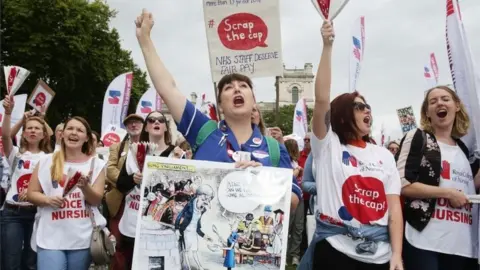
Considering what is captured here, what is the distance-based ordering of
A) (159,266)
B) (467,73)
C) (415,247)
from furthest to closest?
(467,73)
(415,247)
(159,266)

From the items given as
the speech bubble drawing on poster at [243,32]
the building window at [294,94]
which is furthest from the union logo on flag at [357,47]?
the building window at [294,94]

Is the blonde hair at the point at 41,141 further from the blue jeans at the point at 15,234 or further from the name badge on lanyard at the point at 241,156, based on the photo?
the name badge on lanyard at the point at 241,156

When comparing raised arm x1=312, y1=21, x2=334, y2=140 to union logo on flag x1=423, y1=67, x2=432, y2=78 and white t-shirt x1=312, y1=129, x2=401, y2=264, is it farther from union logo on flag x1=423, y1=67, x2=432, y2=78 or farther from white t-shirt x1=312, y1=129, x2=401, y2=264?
union logo on flag x1=423, y1=67, x2=432, y2=78

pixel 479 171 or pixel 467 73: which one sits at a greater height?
pixel 467 73

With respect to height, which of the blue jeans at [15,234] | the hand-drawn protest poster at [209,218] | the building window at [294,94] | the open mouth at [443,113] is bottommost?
the blue jeans at [15,234]

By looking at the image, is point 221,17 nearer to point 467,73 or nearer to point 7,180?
point 467,73

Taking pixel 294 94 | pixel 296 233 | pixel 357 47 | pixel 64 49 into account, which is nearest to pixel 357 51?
pixel 357 47

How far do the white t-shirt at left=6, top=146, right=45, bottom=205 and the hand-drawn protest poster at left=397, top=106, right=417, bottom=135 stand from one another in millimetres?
8263

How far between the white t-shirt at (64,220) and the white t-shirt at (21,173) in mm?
1478

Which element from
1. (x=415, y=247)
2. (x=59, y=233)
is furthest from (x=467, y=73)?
(x=59, y=233)

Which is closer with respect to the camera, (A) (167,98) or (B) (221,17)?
(A) (167,98)

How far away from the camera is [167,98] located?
3.13 m

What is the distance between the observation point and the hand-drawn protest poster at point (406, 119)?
12.4m

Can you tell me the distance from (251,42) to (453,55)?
186 cm
